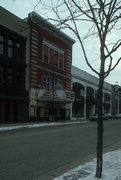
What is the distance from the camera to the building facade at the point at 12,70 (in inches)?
1308

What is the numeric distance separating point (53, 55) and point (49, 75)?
9.76 ft

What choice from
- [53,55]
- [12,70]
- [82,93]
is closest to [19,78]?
[12,70]

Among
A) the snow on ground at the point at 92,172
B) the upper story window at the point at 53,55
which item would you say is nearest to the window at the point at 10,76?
the upper story window at the point at 53,55

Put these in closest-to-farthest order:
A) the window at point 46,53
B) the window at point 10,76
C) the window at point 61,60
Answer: the window at point 10,76 → the window at point 46,53 → the window at point 61,60

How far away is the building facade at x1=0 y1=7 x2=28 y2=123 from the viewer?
33219 mm

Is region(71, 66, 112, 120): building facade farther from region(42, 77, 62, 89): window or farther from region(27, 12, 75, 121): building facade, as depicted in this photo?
region(42, 77, 62, 89): window

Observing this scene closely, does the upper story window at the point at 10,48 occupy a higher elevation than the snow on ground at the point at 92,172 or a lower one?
higher

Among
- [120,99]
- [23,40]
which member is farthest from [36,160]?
[120,99]

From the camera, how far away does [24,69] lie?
122ft

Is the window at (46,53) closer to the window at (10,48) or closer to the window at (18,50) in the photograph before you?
the window at (18,50)

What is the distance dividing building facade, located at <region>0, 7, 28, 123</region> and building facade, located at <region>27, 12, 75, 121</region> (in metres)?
1.73

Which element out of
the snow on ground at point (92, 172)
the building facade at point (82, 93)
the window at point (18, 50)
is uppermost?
the window at point (18, 50)

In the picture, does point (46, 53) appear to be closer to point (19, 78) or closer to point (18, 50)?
point (18, 50)

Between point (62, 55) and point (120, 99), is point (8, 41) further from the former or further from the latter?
point (120, 99)
